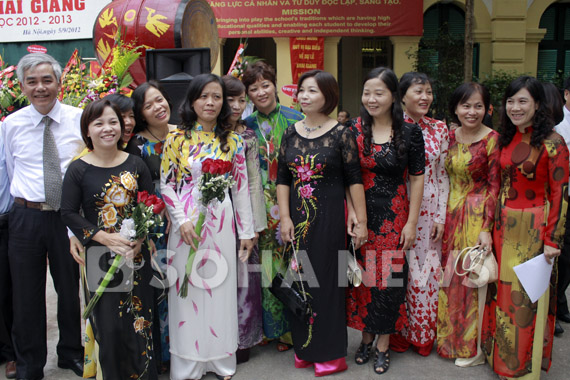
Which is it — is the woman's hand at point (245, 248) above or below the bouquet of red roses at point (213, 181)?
below

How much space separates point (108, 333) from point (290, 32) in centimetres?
835

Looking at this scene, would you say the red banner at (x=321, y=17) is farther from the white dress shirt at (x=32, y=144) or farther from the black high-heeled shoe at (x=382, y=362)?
the black high-heeled shoe at (x=382, y=362)

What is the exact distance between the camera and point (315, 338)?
3207mm

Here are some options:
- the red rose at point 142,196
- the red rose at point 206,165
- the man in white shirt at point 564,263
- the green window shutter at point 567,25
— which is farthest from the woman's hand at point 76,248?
the green window shutter at point 567,25

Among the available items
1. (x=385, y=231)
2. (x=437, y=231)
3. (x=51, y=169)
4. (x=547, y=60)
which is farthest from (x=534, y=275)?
(x=547, y=60)

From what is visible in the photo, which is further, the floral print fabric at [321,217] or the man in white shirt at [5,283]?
the man in white shirt at [5,283]

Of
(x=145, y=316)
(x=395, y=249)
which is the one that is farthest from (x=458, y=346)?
(x=145, y=316)

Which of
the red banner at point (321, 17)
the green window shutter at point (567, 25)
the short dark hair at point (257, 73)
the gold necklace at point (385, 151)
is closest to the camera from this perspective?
the gold necklace at point (385, 151)

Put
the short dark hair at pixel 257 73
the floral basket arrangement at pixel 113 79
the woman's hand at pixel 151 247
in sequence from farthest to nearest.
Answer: the floral basket arrangement at pixel 113 79 → the short dark hair at pixel 257 73 → the woman's hand at pixel 151 247

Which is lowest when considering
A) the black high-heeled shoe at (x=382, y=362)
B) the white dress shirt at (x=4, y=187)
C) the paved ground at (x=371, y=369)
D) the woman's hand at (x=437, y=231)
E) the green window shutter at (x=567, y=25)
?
the paved ground at (x=371, y=369)

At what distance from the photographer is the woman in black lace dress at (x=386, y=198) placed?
3082mm

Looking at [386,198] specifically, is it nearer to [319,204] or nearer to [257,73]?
[319,204]

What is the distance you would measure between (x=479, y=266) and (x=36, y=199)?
267cm

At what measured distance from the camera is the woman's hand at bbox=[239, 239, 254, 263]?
3268mm
